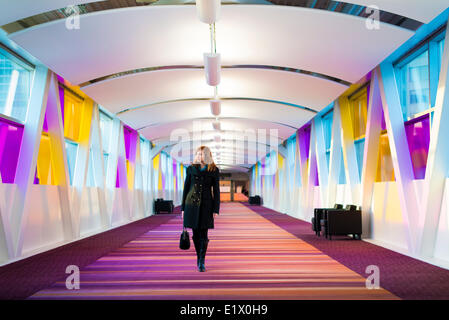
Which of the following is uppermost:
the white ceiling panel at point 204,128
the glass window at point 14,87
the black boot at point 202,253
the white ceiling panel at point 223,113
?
the white ceiling panel at point 204,128

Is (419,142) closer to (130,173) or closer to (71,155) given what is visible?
(71,155)

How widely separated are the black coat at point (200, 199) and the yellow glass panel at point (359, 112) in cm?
637

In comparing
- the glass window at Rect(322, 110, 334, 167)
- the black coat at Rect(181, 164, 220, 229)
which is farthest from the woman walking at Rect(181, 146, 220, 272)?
the glass window at Rect(322, 110, 334, 167)

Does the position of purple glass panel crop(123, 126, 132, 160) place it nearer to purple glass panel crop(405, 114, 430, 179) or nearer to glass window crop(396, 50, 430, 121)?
glass window crop(396, 50, 430, 121)

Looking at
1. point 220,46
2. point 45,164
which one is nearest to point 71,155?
point 45,164

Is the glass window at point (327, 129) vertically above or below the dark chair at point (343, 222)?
above

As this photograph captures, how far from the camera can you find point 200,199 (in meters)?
5.43

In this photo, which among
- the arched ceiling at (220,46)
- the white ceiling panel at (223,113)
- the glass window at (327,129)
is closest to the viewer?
the arched ceiling at (220,46)

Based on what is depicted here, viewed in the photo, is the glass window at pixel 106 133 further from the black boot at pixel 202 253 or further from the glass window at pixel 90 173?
the black boot at pixel 202 253

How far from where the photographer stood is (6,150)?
7535 mm

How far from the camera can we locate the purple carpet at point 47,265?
4617mm

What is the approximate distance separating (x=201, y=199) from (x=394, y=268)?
3.03m

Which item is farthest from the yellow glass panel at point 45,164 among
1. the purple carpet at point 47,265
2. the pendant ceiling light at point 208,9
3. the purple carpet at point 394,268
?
the purple carpet at point 394,268
